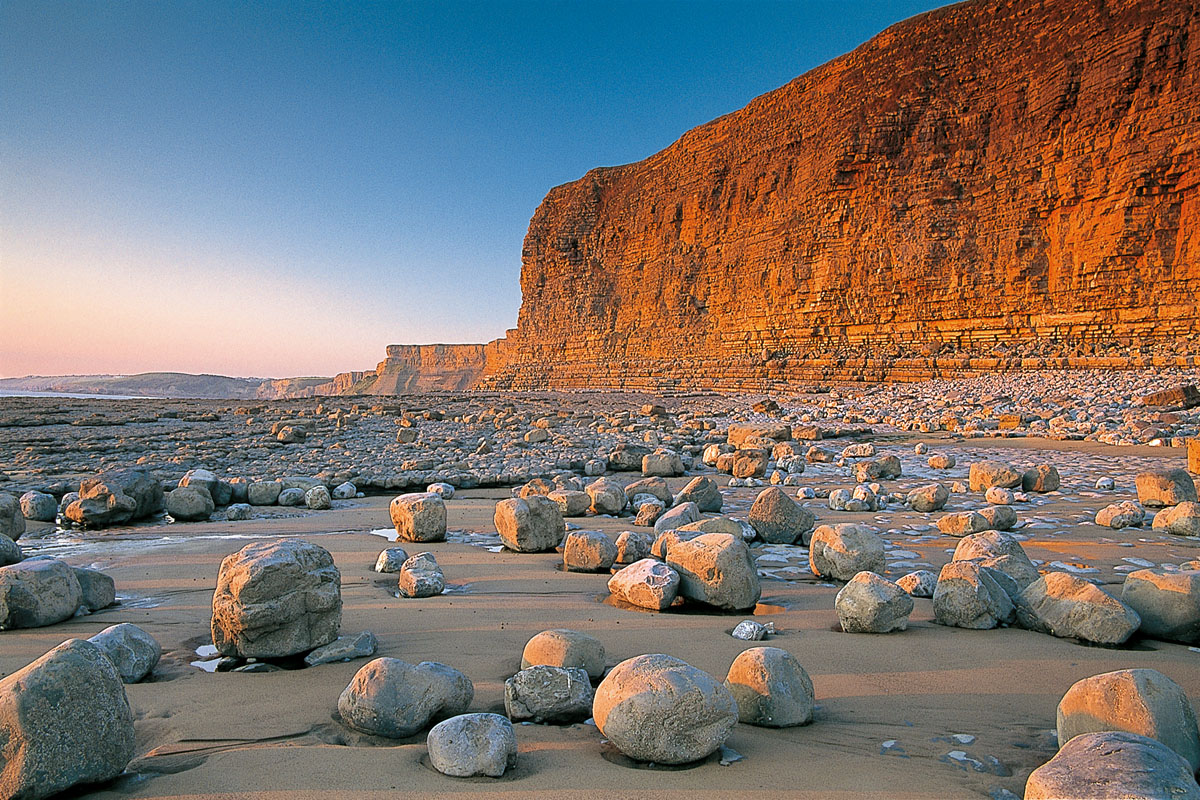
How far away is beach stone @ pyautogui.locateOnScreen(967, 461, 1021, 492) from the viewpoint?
4.85 m

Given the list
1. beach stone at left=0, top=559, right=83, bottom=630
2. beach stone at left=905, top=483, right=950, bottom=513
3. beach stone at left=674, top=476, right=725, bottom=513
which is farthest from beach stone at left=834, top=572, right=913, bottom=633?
beach stone at left=0, top=559, right=83, bottom=630

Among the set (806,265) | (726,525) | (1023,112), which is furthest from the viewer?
(806,265)

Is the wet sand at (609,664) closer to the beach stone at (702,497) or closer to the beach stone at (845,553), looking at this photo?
the beach stone at (845,553)

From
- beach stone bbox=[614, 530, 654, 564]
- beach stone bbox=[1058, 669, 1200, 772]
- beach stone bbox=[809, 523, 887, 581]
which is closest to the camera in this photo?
beach stone bbox=[1058, 669, 1200, 772]

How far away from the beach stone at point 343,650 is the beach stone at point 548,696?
60cm

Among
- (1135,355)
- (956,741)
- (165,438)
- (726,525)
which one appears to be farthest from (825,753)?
(1135,355)

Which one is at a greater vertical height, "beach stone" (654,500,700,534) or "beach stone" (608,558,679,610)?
"beach stone" (654,500,700,534)

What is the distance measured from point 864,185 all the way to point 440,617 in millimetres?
25456

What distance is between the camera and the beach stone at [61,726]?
1213mm

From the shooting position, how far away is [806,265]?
25.9 m

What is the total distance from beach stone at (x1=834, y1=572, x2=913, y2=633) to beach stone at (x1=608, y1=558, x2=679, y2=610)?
57cm

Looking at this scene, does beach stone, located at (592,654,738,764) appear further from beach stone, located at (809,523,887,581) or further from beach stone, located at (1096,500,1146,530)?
beach stone, located at (1096,500,1146,530)

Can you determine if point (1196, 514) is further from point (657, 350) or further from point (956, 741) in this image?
point (657, 350)

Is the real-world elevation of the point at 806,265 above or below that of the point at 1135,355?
above
